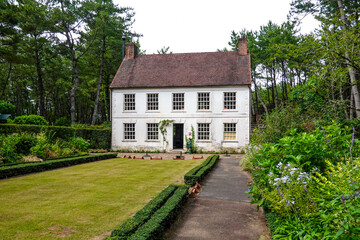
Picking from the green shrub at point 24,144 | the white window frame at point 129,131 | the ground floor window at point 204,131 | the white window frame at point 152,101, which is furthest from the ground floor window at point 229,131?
the green shrub at point 24,144

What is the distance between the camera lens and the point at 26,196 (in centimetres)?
704

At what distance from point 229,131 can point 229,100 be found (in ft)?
9.15

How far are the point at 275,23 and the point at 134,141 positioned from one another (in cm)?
2945

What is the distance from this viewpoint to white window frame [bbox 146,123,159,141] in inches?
934

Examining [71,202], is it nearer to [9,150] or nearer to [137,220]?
[137,220]

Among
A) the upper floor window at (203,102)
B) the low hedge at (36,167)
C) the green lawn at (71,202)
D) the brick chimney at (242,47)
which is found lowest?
the green lawn at (71,202)

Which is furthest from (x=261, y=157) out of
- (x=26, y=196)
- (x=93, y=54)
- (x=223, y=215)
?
(x=93, y=54)

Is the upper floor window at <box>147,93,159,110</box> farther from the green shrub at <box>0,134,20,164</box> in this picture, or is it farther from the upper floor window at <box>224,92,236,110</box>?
the green shrub at <box>0,134,20,164</box>

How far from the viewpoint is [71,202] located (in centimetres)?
645

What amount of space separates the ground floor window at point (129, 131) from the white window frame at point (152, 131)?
152 cm

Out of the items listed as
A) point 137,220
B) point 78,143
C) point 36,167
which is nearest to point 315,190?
point 137,220

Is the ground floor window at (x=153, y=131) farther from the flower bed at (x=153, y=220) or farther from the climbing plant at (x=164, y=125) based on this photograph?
the flower bed at (x=153, y=220)

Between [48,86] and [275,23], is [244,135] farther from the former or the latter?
[48,86]

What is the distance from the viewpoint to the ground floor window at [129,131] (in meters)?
24.3
